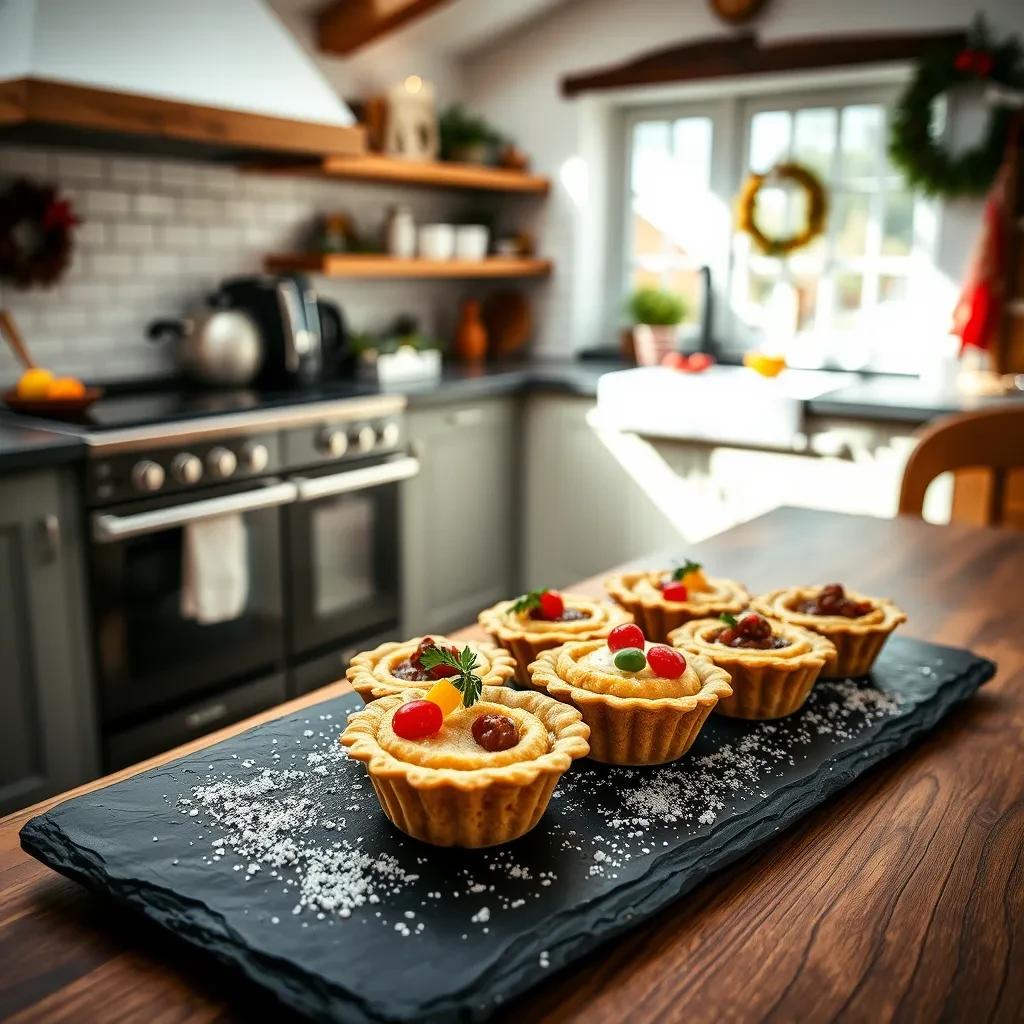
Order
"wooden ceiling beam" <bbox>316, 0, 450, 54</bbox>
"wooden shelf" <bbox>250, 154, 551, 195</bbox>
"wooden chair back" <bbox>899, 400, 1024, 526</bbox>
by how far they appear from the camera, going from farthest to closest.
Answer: "wooden ceiling beam" <bbox>316, 0, 450, 54</bbox> → "wooden shelf" <bbox>250, 154, 551, 195</bbox> → "wooden chair back" <bbox>899, 400, 1024, 526</bbox>

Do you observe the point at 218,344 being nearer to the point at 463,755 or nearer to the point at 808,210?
the point at 808,210

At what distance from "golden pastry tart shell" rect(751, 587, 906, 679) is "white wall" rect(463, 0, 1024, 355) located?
10.2ft

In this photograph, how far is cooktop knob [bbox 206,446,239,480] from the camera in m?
2.66

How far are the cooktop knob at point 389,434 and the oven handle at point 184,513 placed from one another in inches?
16.4

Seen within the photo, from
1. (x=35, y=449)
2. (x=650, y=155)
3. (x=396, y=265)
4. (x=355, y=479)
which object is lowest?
(x=355, y=479)

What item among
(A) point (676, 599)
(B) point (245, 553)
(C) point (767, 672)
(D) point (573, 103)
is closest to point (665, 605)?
(A) point (676, 599)

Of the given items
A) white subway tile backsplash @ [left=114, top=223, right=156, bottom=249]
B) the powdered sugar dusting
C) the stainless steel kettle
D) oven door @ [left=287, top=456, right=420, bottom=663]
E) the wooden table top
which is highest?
white subway tile backsplash @ [left=114, top=223, right=156, bottom=249]

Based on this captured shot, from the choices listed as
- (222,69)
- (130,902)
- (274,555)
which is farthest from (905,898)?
(222,69)

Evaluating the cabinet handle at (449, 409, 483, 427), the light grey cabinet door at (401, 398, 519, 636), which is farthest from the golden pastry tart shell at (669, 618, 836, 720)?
the cabinet handle at (449, 409, 483, 427)

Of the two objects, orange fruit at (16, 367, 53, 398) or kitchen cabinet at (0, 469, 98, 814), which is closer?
kitchen cabinet at (0, 469, 98, 814)

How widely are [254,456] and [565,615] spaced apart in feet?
5.70

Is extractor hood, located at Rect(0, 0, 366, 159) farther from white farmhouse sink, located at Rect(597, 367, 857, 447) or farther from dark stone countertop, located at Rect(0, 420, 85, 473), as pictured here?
white farmhouse sink, located at Rect(597, 367, 857, 447)

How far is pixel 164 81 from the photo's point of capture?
2660mm

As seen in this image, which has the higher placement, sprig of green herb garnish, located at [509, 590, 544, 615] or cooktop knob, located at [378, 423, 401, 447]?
sprig of green herb garnish, located at [509, 590, 544, 615]
